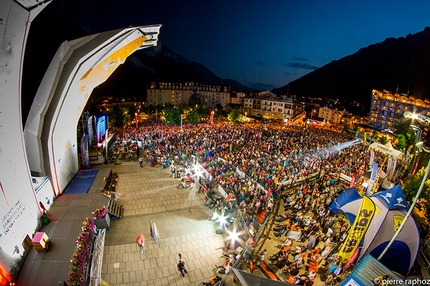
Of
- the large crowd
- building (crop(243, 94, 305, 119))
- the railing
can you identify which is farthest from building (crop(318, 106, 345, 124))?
the railing

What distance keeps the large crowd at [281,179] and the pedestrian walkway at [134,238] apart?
5.28 feet

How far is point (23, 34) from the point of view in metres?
9.82

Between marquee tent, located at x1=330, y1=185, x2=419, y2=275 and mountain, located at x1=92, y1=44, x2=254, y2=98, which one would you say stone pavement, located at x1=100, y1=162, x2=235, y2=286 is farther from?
mountain, located at x1=92, y1=44, x2=254, y2=98

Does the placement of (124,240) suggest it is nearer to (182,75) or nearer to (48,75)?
(48,75)

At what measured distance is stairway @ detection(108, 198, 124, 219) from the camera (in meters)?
14.3

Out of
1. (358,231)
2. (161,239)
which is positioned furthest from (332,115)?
(161,239)

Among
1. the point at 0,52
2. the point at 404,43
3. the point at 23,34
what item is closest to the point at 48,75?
the point at 23,34

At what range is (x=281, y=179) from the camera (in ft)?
64.1

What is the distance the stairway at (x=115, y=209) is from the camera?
14.3 m

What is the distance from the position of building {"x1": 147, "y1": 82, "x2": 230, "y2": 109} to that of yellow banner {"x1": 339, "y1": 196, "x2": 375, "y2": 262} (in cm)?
6497

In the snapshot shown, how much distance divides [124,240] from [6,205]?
5547mm

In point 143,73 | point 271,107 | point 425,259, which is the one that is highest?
point 143,73

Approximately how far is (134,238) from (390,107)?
3196 inches

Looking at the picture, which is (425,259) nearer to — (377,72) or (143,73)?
(143,73)
